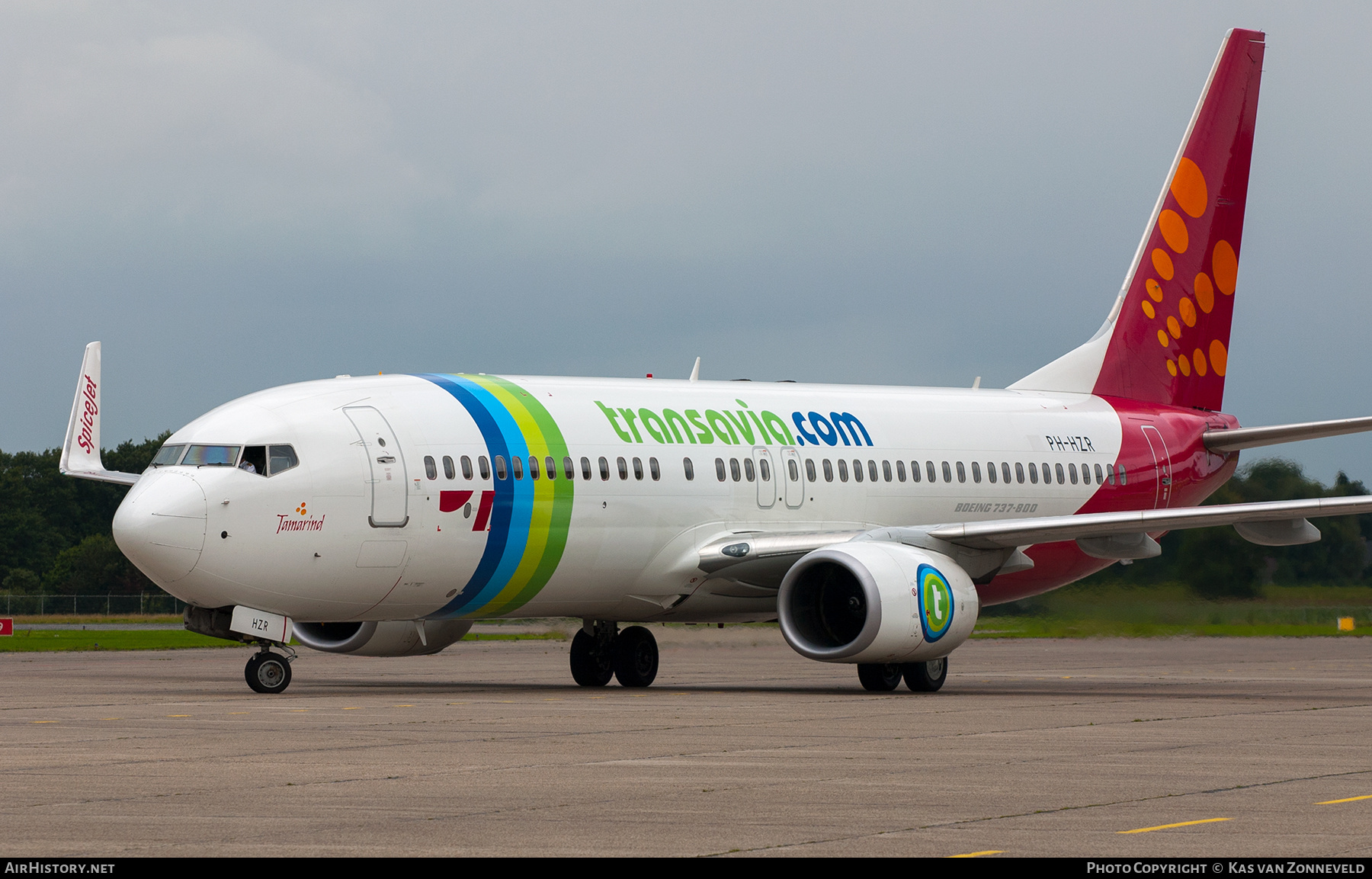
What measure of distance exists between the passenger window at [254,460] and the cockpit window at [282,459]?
9cm

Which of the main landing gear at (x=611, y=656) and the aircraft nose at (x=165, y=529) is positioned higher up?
the aircraft nose at (x=165, y=529)

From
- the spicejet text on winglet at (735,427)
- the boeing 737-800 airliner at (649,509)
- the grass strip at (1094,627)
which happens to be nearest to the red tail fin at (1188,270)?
the boeing 737-800 airliner at (649,509)

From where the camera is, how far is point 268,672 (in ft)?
73.3

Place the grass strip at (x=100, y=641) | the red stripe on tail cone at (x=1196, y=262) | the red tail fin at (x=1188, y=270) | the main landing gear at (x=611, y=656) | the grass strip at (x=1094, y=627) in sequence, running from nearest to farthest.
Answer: the main landing gear at (x=611, y=656) < the red tail fin at (x=1188, y=270) < the red stripe on tail cone at (x=1196, y=262) < the grass strip at (x=1094, y=627) < the grass strip at (x=100, y=641)

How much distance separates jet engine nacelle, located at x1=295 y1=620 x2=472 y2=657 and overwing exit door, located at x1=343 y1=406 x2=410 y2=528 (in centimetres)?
297

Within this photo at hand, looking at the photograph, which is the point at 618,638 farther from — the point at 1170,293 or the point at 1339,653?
the point at 1339,653

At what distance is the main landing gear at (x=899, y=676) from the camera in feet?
78.7

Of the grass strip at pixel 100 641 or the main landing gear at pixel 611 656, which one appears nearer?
the main landing gear at pixel 611 656

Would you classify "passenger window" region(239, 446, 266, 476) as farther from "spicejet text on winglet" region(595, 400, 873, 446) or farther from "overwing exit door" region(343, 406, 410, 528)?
"spicejet text on winglet" region(595, 400, 873, 446)

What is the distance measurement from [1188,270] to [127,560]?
21798 millimetres

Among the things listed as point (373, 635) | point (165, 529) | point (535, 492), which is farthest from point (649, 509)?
point (165, 529)

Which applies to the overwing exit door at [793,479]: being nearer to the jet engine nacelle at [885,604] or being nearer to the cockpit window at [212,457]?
the jet engine nacelle at [885,604]

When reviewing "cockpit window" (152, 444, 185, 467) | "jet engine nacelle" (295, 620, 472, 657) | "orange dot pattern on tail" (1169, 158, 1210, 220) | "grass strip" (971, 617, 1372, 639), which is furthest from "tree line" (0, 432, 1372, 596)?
"cockpit window" (152, 444, 185, 467)

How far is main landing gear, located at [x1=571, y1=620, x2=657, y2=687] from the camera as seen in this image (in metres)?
26.0
